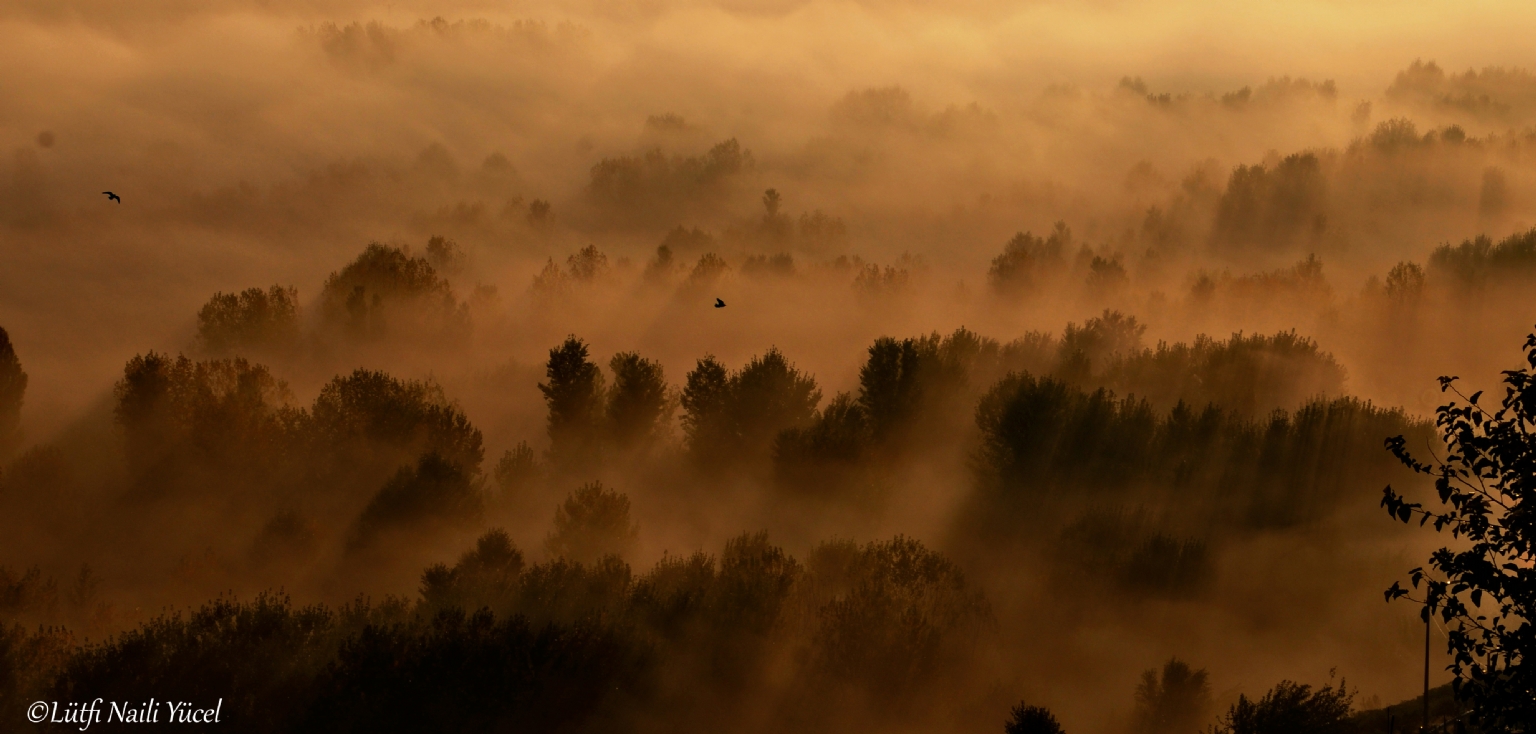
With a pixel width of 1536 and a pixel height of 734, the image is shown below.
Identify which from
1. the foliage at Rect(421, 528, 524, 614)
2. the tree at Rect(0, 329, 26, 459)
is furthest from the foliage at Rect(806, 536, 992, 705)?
the tree at Rect(0, 329, 26, 459)

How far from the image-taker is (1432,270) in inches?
7623

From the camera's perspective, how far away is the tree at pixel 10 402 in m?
120

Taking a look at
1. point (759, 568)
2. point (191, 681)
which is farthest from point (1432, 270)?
point (191, 681)

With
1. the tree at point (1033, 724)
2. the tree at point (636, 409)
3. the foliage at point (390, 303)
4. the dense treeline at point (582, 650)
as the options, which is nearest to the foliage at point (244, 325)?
the foliage at point (390, 303)

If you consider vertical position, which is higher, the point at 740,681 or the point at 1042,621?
the point at 1042,621

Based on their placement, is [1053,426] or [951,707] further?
[1053,426]

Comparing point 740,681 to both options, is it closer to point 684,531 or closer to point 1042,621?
point 1042,621

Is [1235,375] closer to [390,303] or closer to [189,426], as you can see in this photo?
[189,426]

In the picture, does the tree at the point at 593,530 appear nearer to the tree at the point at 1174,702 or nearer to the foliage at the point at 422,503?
the foliage at the point at 422,503

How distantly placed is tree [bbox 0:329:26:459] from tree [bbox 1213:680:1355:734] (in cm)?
11677

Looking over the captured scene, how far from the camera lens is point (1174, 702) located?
2504 inches

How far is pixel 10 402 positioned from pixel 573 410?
6117cm

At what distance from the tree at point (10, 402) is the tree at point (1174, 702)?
108612mm

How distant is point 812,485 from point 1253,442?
1463 inches
